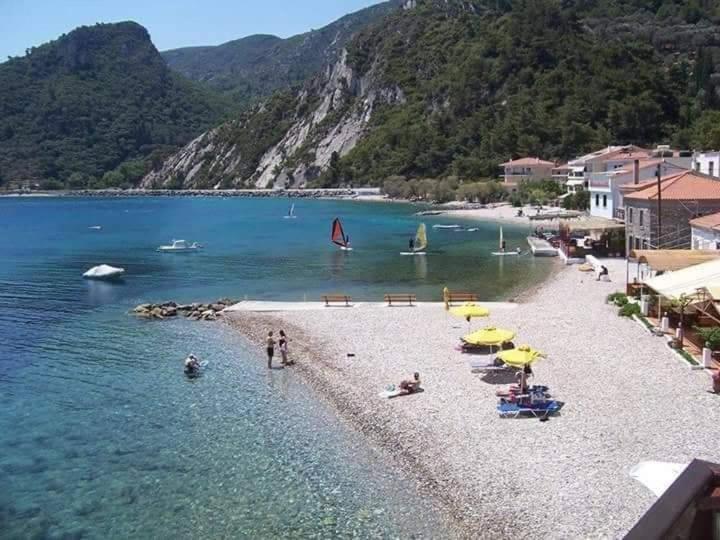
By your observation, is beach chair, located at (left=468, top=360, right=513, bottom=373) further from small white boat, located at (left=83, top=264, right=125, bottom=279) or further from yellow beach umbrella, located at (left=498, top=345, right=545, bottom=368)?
small white boat, located at (left=83, top=264, right=125, bottom=279)

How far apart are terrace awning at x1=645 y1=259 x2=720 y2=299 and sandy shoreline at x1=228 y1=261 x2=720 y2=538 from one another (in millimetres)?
1993

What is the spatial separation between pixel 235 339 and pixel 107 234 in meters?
77.5

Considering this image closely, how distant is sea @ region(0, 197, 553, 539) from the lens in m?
16.4

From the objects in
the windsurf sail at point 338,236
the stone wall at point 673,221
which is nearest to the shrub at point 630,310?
the stone wall at point 673,221

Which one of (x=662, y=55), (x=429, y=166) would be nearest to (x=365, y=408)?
(x=429, y=166)

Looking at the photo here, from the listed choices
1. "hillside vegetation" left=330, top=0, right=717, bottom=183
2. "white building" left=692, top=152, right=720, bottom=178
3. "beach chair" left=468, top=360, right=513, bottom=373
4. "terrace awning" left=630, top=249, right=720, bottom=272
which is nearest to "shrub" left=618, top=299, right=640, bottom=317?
"terrace awning" left=630, top=249, right=720, bottom=272

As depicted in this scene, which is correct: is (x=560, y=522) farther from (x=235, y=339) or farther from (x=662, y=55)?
(x=662, y=55)

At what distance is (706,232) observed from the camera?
38.9 metres

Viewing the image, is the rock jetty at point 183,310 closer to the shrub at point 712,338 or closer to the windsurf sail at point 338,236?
the shrub at point 712,338

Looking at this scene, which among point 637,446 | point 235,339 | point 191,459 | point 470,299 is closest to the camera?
point 637,446

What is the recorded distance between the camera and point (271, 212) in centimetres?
14400

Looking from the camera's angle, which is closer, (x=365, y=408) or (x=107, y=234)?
(x=365, y=408)

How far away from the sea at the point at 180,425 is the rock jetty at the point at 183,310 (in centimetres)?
99

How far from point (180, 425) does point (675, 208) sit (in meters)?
34.0
